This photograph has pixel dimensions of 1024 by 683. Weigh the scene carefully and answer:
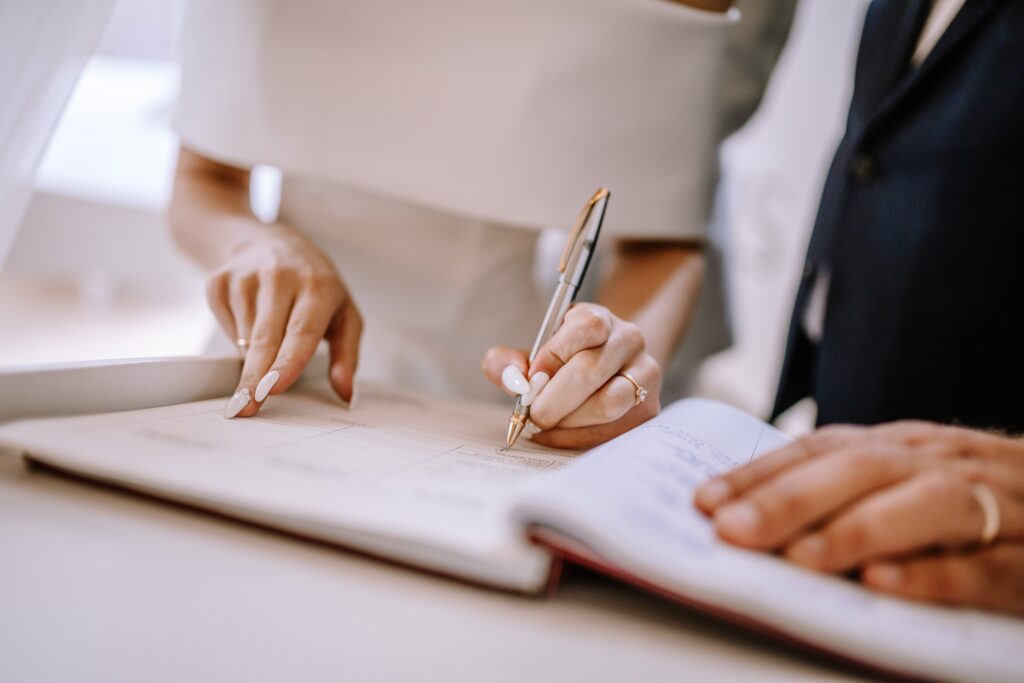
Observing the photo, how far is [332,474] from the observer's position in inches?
14.5

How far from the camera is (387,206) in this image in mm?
904

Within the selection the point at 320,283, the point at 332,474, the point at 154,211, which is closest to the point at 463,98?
the point at 320,283

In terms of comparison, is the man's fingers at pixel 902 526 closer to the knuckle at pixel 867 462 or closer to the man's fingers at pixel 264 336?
the knuckle at pixel 867 462

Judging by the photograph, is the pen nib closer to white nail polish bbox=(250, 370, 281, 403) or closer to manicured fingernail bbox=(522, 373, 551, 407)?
manicured fingernail bbox=(522, 373, 551, 407)

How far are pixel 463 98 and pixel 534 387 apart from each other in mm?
444

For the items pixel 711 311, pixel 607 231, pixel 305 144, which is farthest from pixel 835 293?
pixel 305 144

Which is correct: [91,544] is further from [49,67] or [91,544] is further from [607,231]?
[607,231]

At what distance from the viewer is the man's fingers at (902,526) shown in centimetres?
31

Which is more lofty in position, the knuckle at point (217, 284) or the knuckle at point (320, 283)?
the knuckle at point (320, 283)

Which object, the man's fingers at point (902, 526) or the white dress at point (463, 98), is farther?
the white dress at point (463, 98)

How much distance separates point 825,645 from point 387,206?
77 centimetres

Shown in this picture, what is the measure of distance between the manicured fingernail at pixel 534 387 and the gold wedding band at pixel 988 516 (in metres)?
0.28

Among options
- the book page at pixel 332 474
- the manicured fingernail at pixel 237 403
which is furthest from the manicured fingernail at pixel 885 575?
the manicured fingernail at pixel 237 403

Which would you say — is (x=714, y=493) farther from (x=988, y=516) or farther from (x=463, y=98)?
(x=463, y=98)
